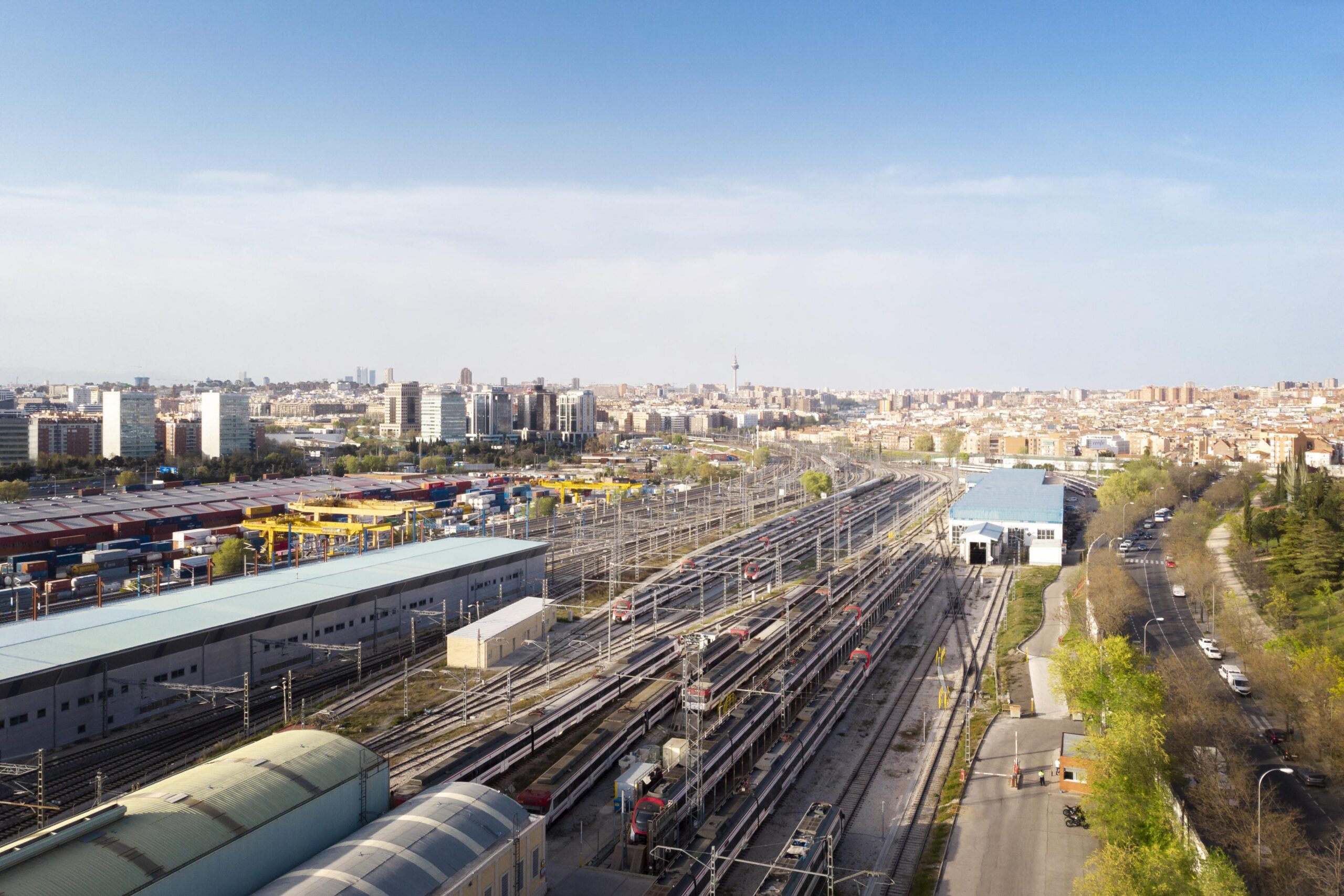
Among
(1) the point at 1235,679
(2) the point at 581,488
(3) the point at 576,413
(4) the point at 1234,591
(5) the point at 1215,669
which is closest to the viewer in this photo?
(1) the point at 1235,679

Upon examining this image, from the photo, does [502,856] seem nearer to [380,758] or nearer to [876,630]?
[380,758]

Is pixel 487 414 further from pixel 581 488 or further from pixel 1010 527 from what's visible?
pixel 1010 527

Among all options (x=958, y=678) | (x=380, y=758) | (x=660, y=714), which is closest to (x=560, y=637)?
(x=660, y=714)

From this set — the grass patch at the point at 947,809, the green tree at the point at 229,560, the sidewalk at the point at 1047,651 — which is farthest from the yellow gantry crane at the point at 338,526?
the sidewalk at the point at 1047,651

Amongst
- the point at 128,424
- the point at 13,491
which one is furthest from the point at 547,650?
the point at 128,424

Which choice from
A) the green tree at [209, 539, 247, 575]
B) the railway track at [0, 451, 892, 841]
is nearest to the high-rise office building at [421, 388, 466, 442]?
the green tree at [209, 539, 247, 575]

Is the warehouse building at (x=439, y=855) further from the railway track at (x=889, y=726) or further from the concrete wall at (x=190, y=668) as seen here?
the concrete wall at (x=190, y=668)
